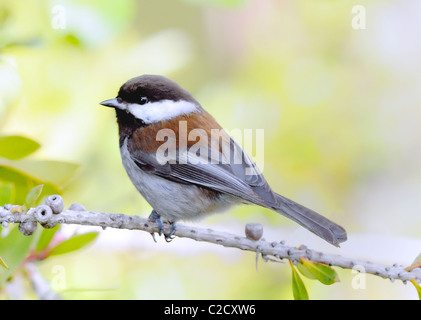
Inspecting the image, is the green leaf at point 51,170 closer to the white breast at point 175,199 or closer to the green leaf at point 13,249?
the green leaf at point 13,249

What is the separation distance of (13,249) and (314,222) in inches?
40.4

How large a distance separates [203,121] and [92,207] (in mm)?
746

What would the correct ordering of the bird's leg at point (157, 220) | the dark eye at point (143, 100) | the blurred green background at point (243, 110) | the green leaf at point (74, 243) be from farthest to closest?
the blurred green background at point (243, 110)
the dark eye at point (143, 100)
the bird's leg at point (157, 220)
the green leaf at point (74, 243)

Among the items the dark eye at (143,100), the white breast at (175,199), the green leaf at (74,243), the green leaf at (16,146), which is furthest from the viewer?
the dark eye at (143,100)

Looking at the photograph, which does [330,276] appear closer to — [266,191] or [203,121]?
[266,191]

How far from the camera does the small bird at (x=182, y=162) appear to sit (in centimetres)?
209

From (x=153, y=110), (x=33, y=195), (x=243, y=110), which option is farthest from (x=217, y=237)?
(x=243, y=110)

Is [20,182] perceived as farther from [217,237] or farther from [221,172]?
[221,172]

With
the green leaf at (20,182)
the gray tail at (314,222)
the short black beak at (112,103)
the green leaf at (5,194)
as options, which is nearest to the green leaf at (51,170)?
the green leaf at (20,182)

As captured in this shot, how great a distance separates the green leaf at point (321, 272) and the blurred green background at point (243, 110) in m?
0.79

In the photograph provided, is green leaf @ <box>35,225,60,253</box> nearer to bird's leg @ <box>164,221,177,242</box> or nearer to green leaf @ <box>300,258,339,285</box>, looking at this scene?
bird's leg @ <box>164,221,177,242</box>

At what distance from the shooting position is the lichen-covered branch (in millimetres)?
1432

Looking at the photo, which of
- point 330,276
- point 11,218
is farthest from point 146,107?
point 330,276

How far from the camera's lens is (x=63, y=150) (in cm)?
274
